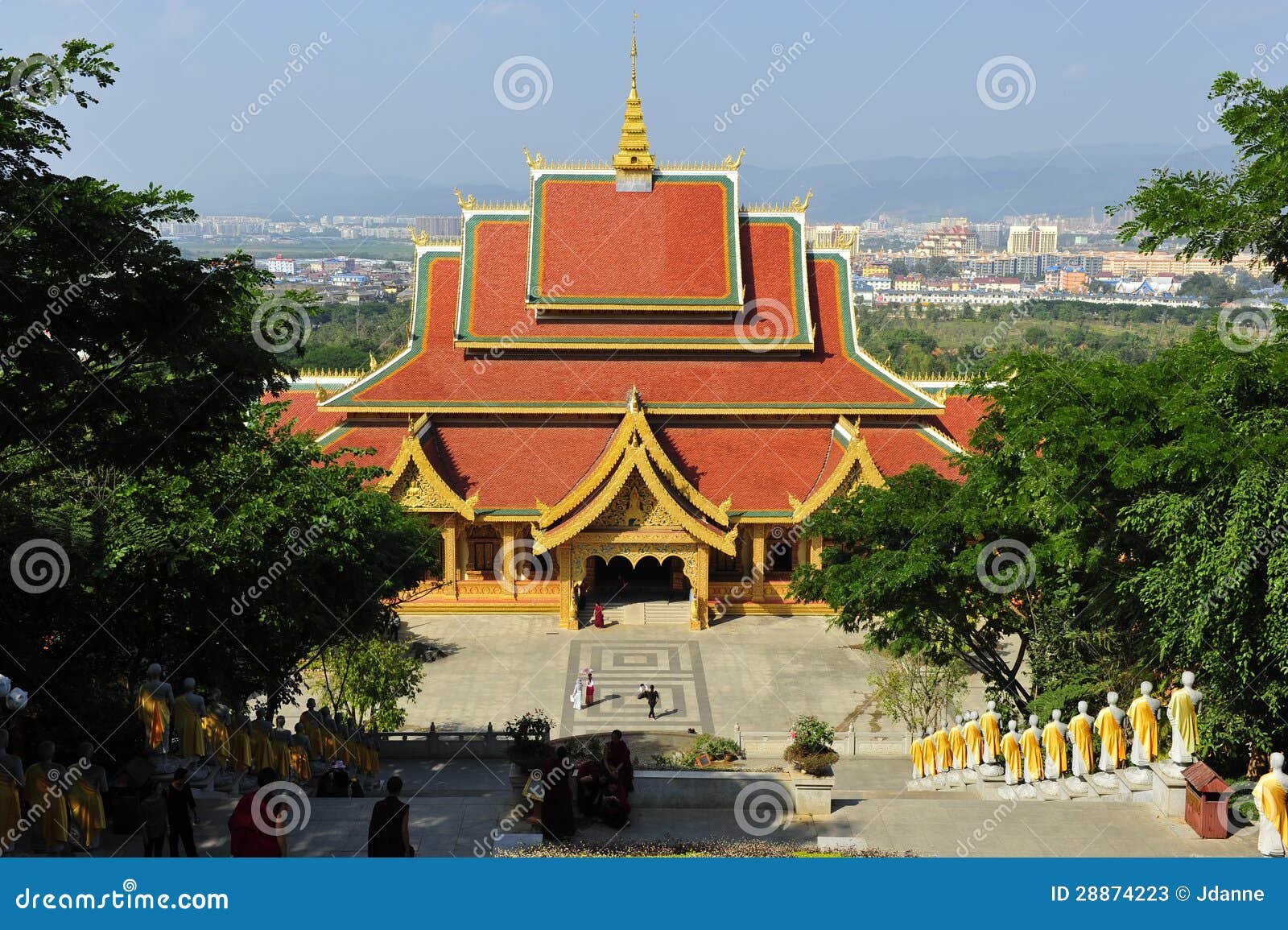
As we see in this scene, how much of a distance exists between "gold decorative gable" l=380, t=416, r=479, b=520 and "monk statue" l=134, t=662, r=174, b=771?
70.4 feet

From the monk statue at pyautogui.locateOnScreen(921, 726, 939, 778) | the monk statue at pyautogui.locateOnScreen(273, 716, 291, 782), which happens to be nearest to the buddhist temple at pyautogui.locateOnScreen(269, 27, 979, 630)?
the monk statue at pyautogui.locateOnScreen(921, 726, 939, 778)

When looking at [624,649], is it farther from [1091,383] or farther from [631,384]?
[1091,383]

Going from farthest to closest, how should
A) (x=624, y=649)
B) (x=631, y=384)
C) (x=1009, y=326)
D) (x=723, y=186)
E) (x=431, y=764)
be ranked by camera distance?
(x=1009, y=326) < (x=723, y=186) < (x=631, y=384) < (x=624, y=649) < (x=431, y=764)

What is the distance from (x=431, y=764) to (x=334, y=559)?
4550mm

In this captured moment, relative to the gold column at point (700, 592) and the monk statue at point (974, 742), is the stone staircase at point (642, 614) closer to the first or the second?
the gold column at point (700, 592)

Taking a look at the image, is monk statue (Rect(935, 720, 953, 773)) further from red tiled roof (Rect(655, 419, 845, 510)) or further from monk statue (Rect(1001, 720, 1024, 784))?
red tiled roof (Rect(655, 419, 845, 510))

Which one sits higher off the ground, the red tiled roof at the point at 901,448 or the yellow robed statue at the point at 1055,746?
the red tiled roof at the point at 901,448

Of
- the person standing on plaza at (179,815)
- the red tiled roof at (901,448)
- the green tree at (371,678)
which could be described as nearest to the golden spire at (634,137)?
the red tiled roof at (901,448)

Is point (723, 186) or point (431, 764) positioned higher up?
point (723, 186)

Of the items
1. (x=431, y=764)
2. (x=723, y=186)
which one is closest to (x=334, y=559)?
(x=431, y=764)

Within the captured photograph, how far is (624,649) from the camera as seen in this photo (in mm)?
38844

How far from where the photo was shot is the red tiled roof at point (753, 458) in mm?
42188

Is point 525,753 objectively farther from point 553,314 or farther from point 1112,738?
point 553,314

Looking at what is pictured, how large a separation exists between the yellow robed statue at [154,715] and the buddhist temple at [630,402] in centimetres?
1975
